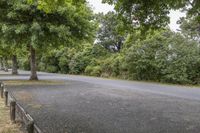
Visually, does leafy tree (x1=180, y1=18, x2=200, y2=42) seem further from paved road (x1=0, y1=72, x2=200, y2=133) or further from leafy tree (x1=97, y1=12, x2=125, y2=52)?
paved road (x1=0, y1=72, x2=200, y2=133)

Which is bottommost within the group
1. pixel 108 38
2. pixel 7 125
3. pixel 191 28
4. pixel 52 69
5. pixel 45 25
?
pixel 7 125

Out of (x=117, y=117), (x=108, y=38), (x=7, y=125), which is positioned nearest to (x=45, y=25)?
(x=117, y=117)

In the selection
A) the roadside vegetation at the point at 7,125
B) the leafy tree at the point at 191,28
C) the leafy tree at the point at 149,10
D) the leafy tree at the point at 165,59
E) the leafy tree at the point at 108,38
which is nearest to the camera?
the roadside vegetation at the point at 7,125

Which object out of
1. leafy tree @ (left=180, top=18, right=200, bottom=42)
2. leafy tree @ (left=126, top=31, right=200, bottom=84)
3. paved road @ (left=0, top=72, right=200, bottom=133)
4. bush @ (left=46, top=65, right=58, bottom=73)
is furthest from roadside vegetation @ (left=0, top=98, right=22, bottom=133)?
bush @ (left=46, top=65, right=58, bottom=73)

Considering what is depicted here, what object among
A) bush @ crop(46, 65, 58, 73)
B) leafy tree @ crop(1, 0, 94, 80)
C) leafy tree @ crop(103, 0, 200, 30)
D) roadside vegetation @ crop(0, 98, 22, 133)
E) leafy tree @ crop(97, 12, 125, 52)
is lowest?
roadside vegetation @ crop(0, 98, 22, 133)

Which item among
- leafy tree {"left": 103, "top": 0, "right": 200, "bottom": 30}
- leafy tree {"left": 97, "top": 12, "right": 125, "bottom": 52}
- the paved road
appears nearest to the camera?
the paved road

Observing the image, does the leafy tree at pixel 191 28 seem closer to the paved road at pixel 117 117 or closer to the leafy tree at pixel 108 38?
the leafy tree at pixel 108 38

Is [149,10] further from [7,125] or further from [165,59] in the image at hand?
[165,59]

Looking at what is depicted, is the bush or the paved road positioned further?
the bush

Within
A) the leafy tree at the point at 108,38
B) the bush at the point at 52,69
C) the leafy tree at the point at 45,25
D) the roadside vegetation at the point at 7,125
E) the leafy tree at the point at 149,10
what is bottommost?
the roadside vegetation at the point at 7,125

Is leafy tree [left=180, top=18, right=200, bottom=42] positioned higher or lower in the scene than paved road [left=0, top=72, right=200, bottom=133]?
higher

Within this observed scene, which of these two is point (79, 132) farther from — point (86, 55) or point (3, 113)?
point (86, 55)

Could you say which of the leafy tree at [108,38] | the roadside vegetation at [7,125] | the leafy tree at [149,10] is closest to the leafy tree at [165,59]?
the leafy tree at [149,10]

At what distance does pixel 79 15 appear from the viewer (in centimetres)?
2502
